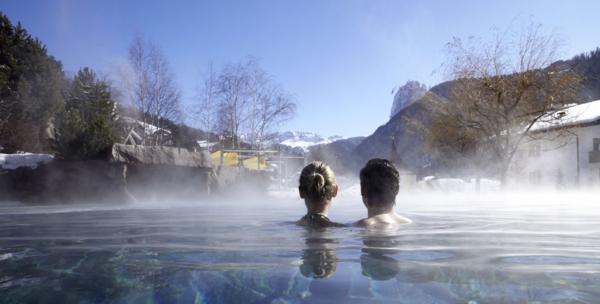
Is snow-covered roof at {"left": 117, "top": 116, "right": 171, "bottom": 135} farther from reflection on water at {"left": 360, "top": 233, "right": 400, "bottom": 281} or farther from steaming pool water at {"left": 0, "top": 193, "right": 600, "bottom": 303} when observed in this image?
reflection on water at {"left": 360, "top": 233, "right": 400, "bottom": 281}

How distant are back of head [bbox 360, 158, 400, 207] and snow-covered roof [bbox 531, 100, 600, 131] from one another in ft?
46.4

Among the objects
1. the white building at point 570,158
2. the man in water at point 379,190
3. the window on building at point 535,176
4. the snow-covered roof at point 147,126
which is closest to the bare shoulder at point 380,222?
the man in water at point 379,190

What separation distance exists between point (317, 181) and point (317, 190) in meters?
0.08

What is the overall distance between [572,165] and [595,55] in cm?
2853

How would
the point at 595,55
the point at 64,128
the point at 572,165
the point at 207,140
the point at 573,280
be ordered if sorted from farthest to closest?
1. the point at 595,55
2. the point at 572,165
3. the point at 207,140
4. the point at 64,128
5. the point at 573,280

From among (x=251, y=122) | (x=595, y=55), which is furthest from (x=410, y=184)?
(x=595, y=55)

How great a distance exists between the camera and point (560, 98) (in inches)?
559

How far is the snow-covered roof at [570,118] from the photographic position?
14.5m

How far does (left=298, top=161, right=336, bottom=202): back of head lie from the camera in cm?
251

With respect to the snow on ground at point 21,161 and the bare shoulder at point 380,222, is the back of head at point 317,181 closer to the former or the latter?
the bare shoulder at point 380,222

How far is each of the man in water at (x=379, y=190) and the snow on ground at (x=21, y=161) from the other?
10537 mm

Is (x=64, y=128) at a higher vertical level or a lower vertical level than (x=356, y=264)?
higher

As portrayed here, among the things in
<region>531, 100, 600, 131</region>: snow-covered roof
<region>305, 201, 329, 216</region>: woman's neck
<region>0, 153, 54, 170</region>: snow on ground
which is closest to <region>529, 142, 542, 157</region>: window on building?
<region>531, 100, 600, 131</region>: snow-covered roof

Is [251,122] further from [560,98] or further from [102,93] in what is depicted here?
[560,98]
